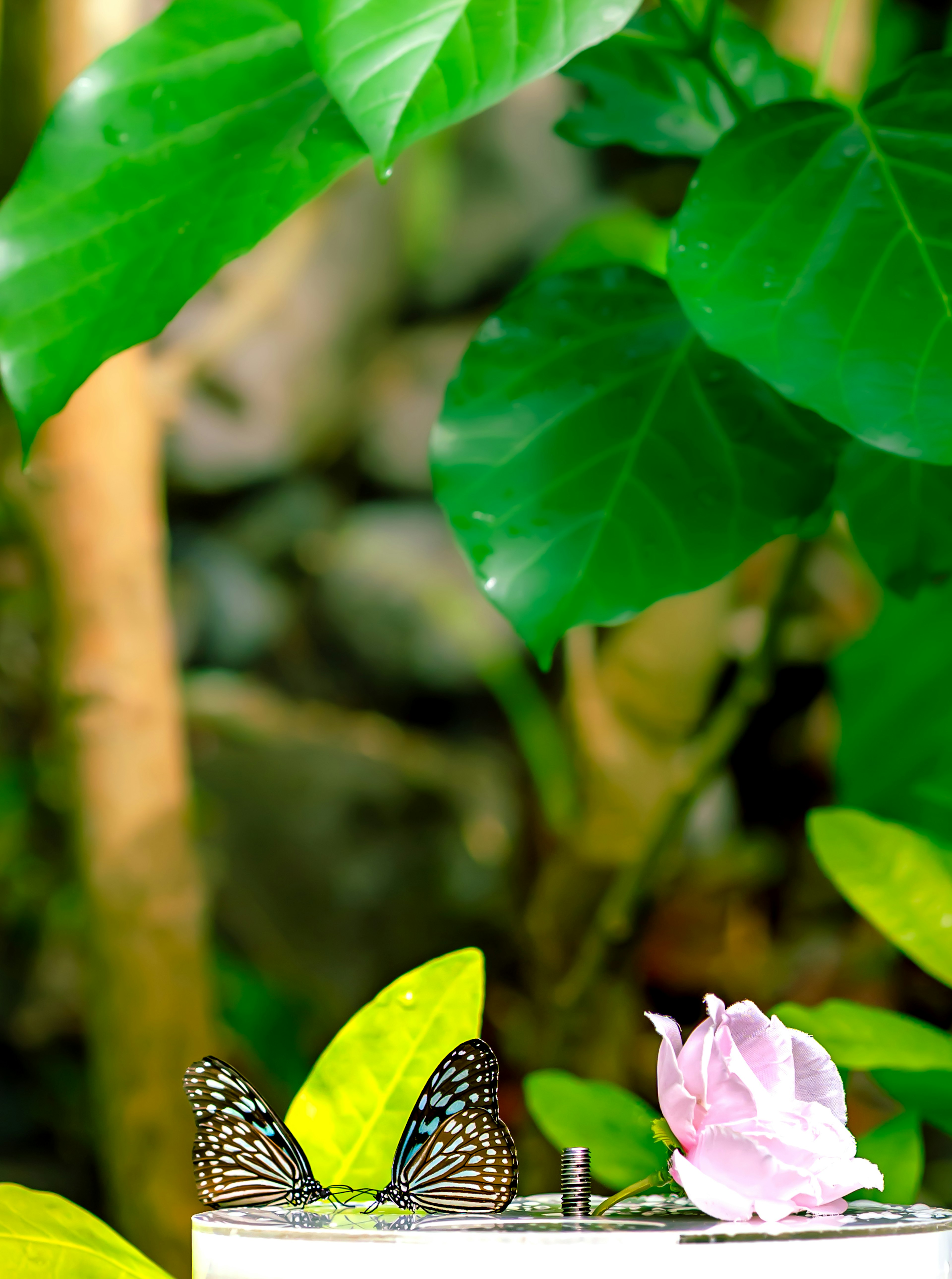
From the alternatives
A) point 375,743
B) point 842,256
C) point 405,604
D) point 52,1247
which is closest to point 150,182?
point 842,256

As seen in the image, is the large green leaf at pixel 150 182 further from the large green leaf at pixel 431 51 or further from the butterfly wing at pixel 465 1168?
the butterfly wing at pixel 465 1168

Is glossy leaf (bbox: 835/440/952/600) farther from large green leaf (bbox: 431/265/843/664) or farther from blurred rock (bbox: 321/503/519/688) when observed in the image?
blurred rock (bbox: 321/503/519/688)

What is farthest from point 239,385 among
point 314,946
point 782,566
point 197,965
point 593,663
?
point 782,566

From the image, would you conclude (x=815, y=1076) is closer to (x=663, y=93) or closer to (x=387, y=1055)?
(x=387, y=1055)

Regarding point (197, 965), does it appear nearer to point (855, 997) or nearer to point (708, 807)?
point (855, 997)

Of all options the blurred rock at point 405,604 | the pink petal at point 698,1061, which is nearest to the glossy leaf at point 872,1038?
the pink petal at point 698,1061
